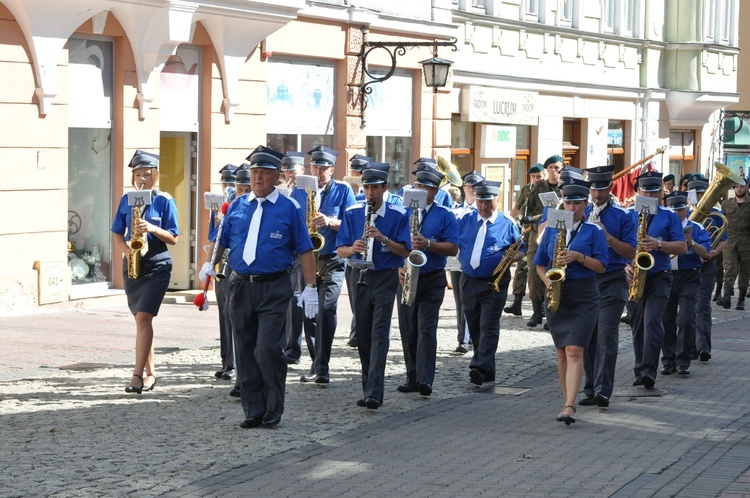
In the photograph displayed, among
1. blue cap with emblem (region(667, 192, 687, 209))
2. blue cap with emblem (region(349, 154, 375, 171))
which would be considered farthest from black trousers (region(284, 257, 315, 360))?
blue cap with emblem (region(667, 192, 687, 209))

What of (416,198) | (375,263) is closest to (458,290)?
(416,198)

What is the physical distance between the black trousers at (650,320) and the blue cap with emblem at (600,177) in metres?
1.32

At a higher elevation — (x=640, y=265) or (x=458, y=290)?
(x=640, y=265)

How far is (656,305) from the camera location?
A: 12562 millimetres

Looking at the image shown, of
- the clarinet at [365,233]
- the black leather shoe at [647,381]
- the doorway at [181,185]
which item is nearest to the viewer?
the clarinet at [365,233]

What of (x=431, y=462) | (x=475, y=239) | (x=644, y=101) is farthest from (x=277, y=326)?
(x=644, y=101)

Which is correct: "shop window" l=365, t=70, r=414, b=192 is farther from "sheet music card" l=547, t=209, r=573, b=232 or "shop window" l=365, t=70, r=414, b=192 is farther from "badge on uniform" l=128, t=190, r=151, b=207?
"sheet music card" l=547, t=209, r=573, b=232

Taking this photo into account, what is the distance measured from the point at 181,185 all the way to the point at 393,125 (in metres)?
5.74

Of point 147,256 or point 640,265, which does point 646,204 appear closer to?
point 640,265

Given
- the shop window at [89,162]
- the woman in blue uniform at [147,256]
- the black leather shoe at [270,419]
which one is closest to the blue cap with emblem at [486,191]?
the woman in blue uniform at [147,256]

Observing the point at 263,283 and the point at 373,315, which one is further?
the point at 373,315

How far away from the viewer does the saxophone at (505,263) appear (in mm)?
12945

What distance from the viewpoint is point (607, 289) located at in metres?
11.7

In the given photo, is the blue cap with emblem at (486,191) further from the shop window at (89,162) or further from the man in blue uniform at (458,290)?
the shop window at (89,162)
